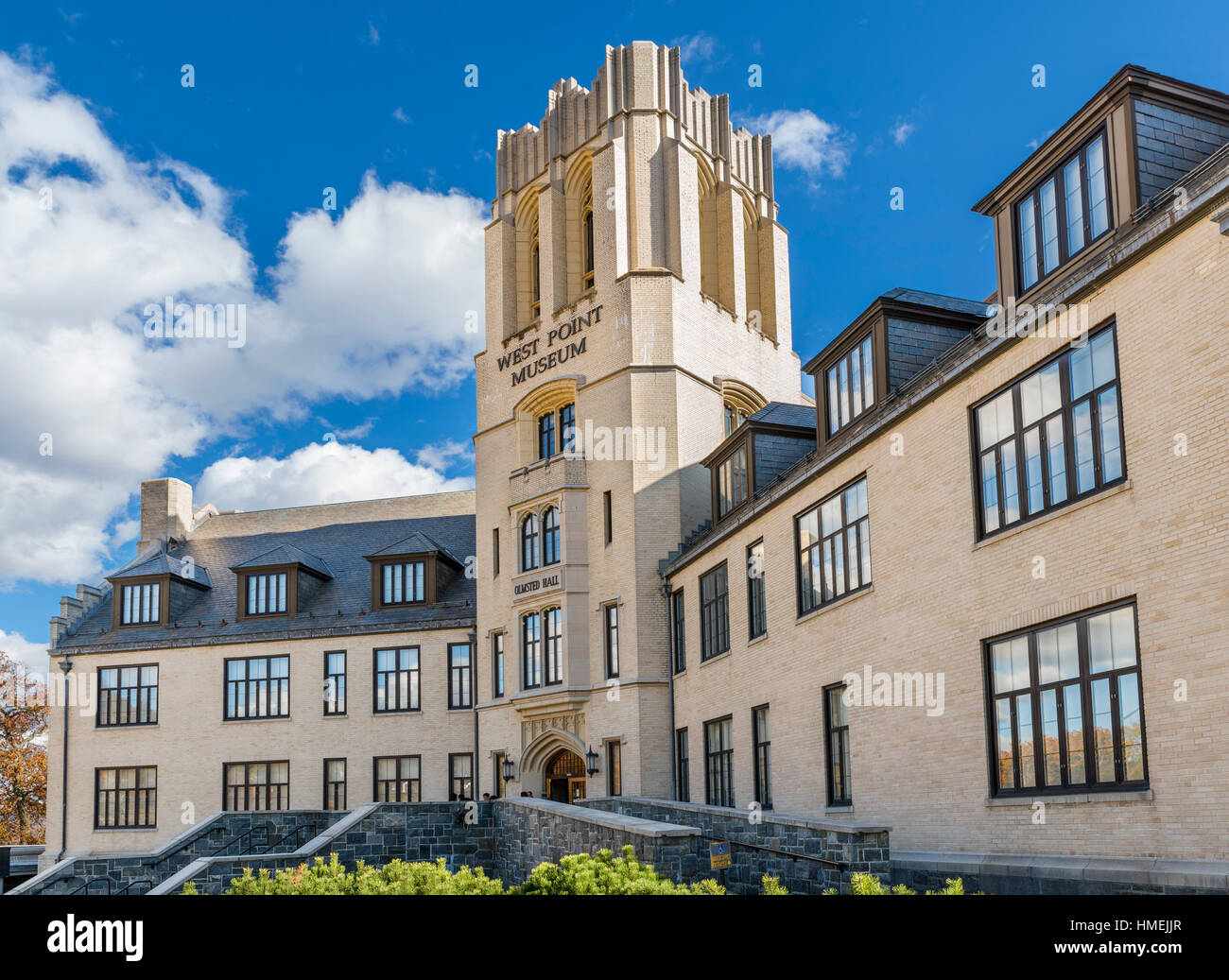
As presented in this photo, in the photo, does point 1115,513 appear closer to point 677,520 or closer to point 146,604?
point 677,520

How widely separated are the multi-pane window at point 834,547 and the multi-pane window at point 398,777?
2023cm

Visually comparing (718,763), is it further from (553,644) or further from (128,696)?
(128,696)

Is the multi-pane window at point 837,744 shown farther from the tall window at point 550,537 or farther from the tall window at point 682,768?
the tall window at point 550,537

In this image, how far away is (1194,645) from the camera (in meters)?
11.9

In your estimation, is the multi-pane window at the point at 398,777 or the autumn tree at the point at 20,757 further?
the autumn tree at the point at 20,757

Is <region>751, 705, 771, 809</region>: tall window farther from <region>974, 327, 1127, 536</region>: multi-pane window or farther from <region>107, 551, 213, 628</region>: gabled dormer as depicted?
<region>107, 551, 213, 628</region>: gabled dormer

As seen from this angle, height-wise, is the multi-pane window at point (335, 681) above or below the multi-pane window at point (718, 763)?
above

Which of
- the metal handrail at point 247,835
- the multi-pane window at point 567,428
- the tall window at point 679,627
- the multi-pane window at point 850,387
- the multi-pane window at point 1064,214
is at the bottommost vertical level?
the metal handrail at point 247,835

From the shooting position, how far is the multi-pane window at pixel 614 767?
104 ft

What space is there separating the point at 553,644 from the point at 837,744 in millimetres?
14669

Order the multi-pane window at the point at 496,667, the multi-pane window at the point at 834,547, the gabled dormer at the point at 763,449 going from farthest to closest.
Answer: the multi-pane window at the point at 496,667
the gabled dormer at the point at 763,449
the multi-pane window at the point at 834,547

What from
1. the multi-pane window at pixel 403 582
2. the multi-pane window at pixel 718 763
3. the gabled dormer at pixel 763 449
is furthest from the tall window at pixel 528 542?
the multi-pane window at pixel 718 763
